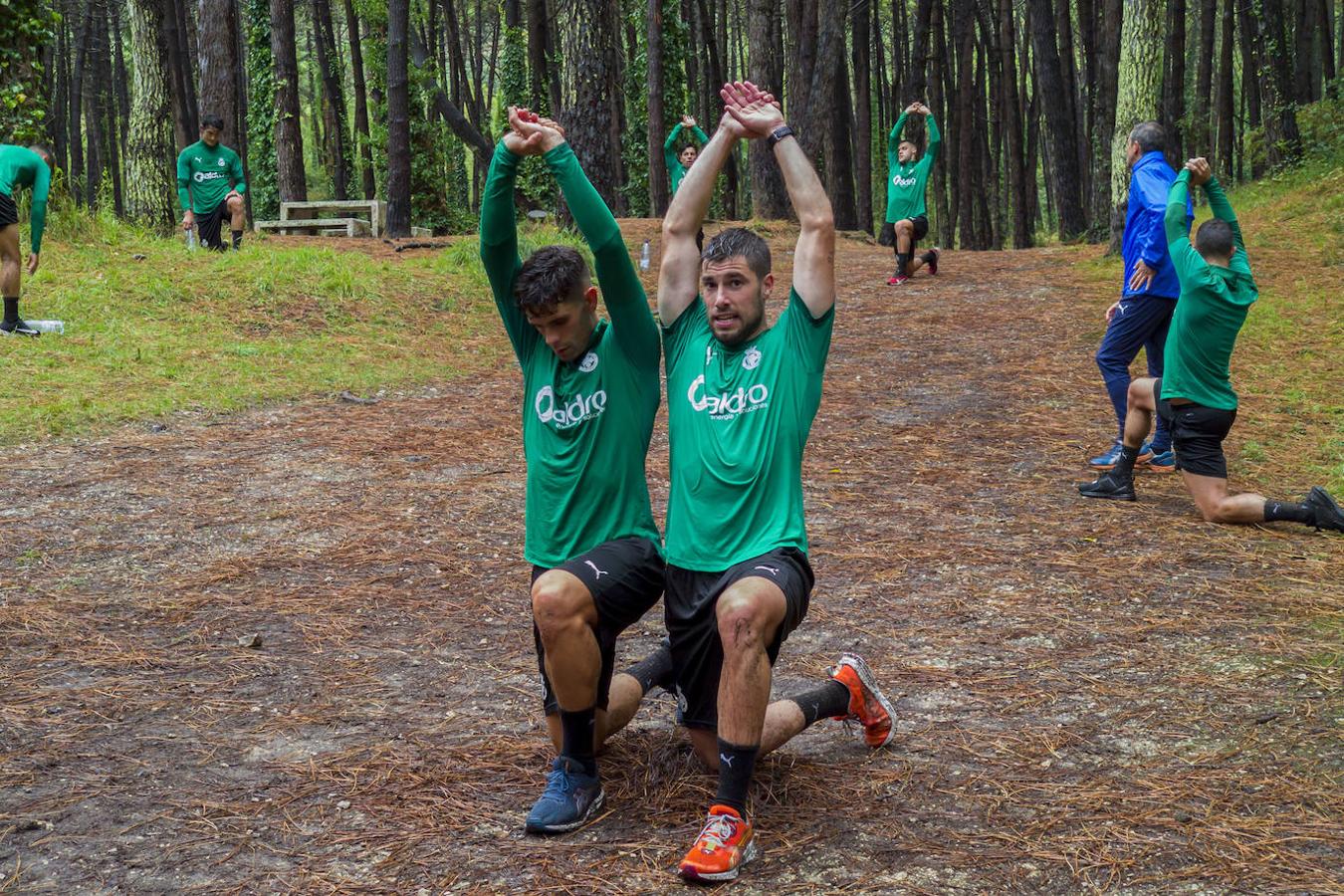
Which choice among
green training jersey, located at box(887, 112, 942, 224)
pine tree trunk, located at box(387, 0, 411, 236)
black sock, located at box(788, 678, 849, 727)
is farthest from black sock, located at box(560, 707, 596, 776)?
pine tree trunk, located at box(387, 0, 411, 236)

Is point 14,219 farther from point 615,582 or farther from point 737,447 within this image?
point 737,447

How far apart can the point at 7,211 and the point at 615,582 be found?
960 cm

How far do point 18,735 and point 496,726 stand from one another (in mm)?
1672

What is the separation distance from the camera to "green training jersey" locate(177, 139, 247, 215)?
49.5 ft

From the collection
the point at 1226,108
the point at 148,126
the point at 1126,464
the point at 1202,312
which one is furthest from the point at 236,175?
the point at 1226,108

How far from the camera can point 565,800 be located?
365cm

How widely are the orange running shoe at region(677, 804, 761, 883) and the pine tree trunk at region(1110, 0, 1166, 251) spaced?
12362 mm

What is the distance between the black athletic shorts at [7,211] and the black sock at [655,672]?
9.17 metres

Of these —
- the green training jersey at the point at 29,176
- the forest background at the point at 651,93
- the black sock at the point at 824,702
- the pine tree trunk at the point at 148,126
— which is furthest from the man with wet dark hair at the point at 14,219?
the black sock at the point at 824,702

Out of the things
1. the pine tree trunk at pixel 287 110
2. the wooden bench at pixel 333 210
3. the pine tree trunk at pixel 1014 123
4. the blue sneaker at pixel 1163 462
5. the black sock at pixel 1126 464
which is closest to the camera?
the black sock at pixel 1126 464

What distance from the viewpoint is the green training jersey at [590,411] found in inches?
151

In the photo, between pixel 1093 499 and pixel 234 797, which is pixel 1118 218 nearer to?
pixel 1093 499

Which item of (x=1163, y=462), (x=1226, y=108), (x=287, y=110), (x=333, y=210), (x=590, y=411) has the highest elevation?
(x=287, y=110)

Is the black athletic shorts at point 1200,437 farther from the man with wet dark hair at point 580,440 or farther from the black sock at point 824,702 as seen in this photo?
the man with wet dark hair at point 580,440
